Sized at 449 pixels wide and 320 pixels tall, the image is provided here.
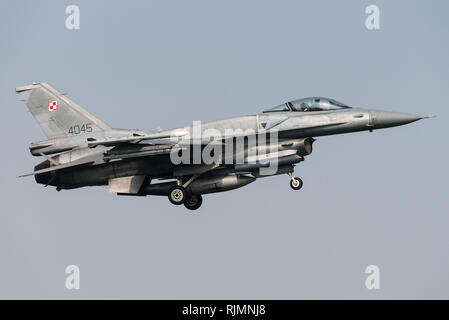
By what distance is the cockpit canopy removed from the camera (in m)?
22.7

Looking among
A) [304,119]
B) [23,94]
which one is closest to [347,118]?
[304,119]

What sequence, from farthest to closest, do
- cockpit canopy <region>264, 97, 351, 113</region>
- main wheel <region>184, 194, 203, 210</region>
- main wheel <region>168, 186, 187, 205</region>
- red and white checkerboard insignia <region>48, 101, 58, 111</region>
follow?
red and white checkerboard insignia <region>48, 101, 58, 111</region>
main wheel <region>184, 194, 203, 210</region>
main wheel <region>168, 186, 187, 205</region>
cockpit canopy <region>264, 97, 351, 113</region>

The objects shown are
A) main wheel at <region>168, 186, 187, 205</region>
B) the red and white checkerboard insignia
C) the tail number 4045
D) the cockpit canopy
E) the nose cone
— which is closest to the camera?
the nose cone

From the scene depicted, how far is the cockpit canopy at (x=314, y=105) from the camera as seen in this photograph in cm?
2269

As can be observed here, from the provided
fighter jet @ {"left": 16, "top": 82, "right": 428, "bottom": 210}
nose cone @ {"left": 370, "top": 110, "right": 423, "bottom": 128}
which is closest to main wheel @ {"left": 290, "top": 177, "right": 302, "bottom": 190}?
fighter jet @ {"left": 16, "top": 82, "right": 428, "bottom": 210}

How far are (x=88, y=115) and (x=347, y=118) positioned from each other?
7.94 m

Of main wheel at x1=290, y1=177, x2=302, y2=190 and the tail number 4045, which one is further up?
the tail number 4045

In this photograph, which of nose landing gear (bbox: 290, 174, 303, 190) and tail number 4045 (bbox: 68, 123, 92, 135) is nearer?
nose landing gear (bbox: 290, 174, 303, 190)

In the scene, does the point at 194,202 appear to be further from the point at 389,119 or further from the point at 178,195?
the point at 389,119

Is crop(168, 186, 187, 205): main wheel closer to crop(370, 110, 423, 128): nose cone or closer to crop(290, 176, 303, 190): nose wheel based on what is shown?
crop(290, 176, 303, 190): nose wheel

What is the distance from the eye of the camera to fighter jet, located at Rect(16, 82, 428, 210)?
2238cm

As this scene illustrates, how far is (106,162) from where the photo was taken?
76.0ft

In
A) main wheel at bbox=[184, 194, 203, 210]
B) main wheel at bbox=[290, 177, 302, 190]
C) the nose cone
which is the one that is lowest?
main wheel at bbox=[184, 194, 203, 210]

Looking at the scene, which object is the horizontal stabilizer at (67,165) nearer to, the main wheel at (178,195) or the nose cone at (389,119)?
the main wheel at (178,195)
